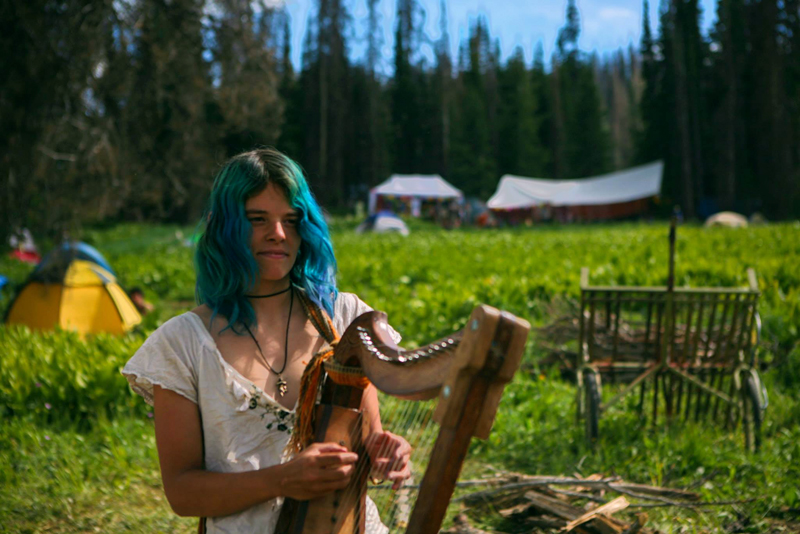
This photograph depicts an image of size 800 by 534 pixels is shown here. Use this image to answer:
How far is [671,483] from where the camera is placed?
165 inches

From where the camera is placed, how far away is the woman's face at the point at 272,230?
1.96 meters

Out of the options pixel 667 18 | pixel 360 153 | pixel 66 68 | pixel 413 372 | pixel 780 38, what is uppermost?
pixel 667 18

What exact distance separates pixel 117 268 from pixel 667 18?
39.4 metres

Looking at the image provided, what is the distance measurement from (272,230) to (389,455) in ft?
2.24

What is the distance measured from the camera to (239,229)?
1928mm

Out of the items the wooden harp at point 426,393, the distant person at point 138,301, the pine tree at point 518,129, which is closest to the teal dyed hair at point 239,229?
the wooden harp at point 426,393

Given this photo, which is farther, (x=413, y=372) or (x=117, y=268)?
(x=117, y=268)

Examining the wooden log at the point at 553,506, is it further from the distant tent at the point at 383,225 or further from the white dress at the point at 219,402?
the distant tent at the point at 383,225

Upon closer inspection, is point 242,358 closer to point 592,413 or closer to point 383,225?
point 592,413

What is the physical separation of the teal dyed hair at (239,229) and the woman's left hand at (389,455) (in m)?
0.46

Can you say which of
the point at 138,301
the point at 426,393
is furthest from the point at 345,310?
the point at 138,301

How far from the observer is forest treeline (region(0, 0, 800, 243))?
30.3 feet

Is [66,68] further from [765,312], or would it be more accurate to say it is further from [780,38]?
[780,38]

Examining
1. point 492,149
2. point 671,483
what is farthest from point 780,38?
point 671,483
